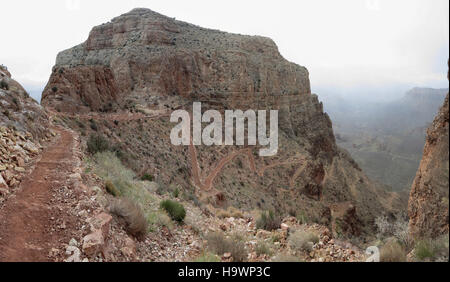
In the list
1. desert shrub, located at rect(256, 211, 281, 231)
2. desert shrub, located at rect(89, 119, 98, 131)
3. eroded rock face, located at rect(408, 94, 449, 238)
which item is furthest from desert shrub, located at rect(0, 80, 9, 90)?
eroded rock face, located at rect(408, 94, 449, 238)

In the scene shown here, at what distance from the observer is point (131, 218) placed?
5477 mm

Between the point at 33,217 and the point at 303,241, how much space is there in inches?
219

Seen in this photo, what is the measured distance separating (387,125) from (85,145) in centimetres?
19239

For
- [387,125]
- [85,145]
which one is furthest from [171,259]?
[387,125]

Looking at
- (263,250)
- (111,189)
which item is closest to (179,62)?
(111,189)

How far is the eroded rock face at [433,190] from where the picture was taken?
427 cm

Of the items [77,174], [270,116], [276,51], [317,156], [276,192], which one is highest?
[276,51]

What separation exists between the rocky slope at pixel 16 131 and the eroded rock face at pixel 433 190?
7949 millimetres

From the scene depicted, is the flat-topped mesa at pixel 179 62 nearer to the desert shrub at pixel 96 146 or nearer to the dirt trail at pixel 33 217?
the desert shrub at pixel 96 146

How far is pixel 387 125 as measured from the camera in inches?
6663

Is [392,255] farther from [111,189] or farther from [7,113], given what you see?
[7,113]

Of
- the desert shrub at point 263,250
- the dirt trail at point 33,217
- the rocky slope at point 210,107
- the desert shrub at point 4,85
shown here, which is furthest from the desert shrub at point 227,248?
the desert shrub at point 4,85

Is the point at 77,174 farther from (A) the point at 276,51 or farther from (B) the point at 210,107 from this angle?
(A) the point at 276,51

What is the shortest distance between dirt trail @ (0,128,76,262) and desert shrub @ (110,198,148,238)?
3.05 ft
